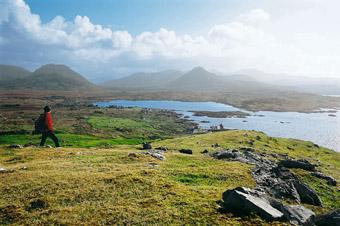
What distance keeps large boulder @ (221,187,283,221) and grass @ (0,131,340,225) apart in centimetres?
62

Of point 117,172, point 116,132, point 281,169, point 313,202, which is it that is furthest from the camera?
point 116,132

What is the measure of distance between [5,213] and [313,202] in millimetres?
26958

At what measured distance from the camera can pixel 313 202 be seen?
30.8 m

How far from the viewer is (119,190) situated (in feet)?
91.2

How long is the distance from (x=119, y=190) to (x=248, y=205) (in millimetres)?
11171

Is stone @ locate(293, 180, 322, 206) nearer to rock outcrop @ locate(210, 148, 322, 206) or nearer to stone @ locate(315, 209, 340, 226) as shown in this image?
rock outcrop @ locate(210, 148, 322, 206)

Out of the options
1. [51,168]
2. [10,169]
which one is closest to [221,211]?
[51,168]

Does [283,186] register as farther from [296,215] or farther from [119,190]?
[119,190]

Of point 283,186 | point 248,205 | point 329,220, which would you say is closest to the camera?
point 329,220

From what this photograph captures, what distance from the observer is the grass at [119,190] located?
22.6 metres

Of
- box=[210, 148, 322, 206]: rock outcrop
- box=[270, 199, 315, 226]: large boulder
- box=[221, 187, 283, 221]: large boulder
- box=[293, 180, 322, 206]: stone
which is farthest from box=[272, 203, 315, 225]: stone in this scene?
box=[293, 180, 322, 206]: stone

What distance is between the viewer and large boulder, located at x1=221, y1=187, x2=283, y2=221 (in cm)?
2203

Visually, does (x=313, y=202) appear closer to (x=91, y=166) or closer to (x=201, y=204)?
(x=201, y=204)

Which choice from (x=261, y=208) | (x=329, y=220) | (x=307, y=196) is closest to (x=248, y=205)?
(x=261, y=208)
